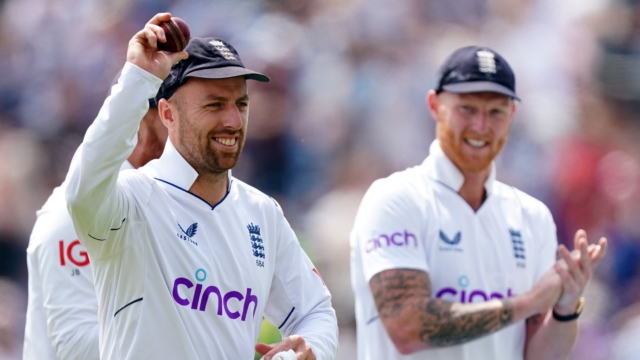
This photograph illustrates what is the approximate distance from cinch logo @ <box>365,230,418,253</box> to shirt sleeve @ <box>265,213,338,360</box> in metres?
0.65

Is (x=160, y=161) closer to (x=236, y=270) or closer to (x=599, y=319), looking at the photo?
(x=236, y=270)

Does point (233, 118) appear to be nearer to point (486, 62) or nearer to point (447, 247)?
point (447, 247)

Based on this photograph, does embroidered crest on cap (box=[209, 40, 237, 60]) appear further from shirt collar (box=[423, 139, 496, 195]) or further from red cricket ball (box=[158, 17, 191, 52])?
shirt collar (box=[423, 139, 496, 195])

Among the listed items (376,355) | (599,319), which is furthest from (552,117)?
(376,355)

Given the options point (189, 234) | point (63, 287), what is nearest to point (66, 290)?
point (63, 287)

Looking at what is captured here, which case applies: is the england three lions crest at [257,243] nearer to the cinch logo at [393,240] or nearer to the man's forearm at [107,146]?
the man's forearm at [107,146]

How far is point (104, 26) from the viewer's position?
9086 millimetres

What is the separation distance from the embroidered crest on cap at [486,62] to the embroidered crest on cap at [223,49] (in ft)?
5.29

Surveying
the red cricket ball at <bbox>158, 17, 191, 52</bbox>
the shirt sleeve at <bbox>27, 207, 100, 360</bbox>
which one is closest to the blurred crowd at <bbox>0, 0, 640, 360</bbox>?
the shirt sleeve at <bbox>27, 207, 100, 360</bbox>

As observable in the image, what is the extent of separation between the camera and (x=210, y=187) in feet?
11.7

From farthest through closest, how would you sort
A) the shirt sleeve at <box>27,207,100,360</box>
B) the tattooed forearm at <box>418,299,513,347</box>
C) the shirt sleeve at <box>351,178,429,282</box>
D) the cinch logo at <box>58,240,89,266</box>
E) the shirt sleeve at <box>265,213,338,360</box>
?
the shirt sleeve at <box>351,178,429,282</box> < the tattooed forearm at <box>418,299,513,347</box> < the cinch logo at <box>58,240,89,266</box> < the shirt sleeve at <box>27,207,100,360</box> < the shirt sleeve at <box>265,213,338,360</box>

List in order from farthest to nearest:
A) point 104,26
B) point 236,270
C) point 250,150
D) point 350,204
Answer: point 104,26, point 250,150, point 350,204, point 236,270

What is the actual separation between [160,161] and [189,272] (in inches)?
18.9

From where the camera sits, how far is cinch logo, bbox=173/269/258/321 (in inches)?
130
